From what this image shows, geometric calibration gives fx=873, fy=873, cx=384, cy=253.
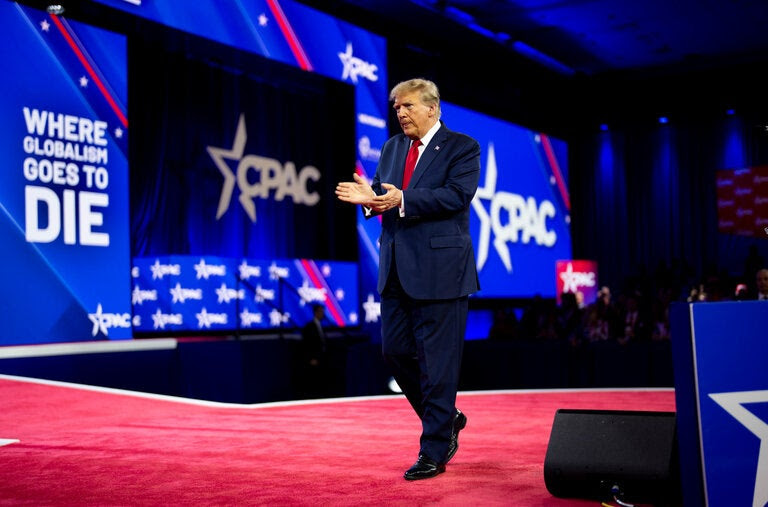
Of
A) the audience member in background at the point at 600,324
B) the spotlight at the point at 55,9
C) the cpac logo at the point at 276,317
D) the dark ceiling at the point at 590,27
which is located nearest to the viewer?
the spotlight at the point at 55,9

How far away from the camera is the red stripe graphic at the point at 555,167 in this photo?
1559 cm

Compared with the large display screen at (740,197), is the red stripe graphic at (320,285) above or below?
below

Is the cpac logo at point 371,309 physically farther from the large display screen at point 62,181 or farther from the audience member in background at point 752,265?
the audience member in background at point 752,265

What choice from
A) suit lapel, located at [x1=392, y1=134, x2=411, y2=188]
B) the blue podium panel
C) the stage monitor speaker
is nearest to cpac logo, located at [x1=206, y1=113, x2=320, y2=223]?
suit lapel, located at [x1=392, y1=134, x2=411, y2=188]

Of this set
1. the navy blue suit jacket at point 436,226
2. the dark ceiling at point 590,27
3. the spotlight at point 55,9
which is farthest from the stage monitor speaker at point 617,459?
the dark ceiling at point 590,27

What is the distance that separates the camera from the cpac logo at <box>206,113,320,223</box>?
8.98 m

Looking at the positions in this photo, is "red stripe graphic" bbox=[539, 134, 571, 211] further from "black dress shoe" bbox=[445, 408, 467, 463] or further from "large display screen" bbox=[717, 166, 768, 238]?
"black dress shoe" bbox=[445, 408, 467, 463]

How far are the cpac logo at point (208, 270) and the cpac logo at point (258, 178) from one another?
1.75 feet

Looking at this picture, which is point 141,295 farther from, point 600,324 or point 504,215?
point 504,215

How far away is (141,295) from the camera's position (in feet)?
26.1

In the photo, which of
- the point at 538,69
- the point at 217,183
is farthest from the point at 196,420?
the point at 538,69

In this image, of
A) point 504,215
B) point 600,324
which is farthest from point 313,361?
point 504,215

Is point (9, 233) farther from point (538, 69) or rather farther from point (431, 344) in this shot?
point (538, 69)

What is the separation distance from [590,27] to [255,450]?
11469 millimetres
